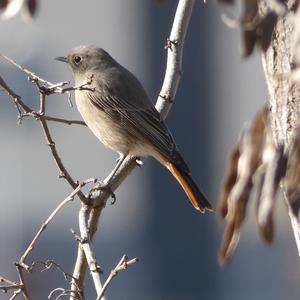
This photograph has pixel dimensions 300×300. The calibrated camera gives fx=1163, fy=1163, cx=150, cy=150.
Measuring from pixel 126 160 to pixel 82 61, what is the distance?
4.48 feet

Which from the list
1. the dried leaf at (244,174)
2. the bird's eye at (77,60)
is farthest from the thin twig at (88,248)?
the bird's eye at (77,60)

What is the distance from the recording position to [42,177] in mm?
12234

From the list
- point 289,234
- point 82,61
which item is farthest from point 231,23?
point 289,234

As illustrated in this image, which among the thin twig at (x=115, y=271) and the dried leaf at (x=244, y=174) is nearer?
the dried leaf at (x=244, y=174)

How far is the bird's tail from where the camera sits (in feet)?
16.5

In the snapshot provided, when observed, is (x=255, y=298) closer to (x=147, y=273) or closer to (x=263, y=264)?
(x=263, y=264)

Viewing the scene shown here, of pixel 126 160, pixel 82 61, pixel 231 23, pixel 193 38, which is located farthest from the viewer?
pixel 193 38

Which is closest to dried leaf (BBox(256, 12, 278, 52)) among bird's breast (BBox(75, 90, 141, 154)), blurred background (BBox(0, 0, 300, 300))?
bird's breast (BBox(75, 90, 141, 154))

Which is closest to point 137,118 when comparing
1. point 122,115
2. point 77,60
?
point 122,115

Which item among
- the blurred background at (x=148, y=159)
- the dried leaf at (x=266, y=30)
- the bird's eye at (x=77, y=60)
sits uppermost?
the dried leaf at (x=266, y=30)

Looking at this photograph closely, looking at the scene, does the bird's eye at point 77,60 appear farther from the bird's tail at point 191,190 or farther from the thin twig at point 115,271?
the thin twig at point 115,271

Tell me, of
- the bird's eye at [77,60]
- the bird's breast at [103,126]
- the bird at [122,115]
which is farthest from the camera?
the bird's eye at [77,60]

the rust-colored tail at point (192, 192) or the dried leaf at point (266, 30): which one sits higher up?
the dried leaf at point (266, 30)

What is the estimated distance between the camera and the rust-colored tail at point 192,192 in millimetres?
5039
